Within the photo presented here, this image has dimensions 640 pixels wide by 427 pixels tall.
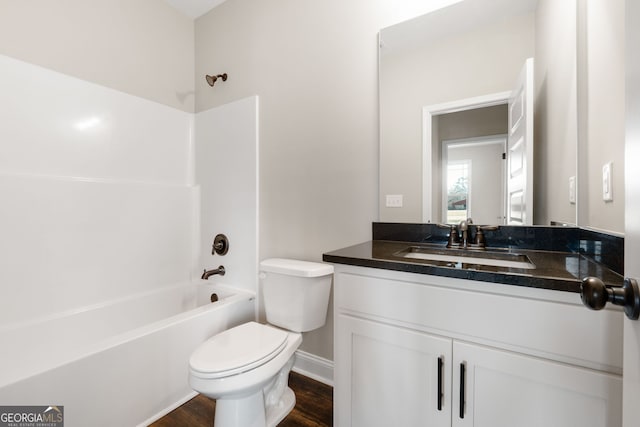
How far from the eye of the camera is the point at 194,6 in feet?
7.63

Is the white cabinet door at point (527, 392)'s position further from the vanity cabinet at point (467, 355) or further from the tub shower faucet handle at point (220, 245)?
the tub shower faucet handle at point (220, 245)

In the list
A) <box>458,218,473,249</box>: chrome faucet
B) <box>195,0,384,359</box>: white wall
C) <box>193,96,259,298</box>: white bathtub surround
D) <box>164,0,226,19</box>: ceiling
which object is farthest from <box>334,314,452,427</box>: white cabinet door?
<box>164,0,226,19</box>: ceiling

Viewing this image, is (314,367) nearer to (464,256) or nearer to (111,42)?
(464,256)

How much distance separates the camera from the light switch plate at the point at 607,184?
874mm

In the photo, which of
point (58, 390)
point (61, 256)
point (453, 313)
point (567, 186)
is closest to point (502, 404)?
point (453, 313)

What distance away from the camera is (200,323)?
1678mm

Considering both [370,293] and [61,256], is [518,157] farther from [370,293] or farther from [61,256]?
[61,256]

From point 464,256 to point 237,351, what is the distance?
1.07 m

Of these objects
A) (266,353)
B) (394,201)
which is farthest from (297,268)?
(394,201)

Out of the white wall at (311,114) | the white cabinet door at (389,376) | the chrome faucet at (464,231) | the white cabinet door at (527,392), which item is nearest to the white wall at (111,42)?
the white wall at (311,114)

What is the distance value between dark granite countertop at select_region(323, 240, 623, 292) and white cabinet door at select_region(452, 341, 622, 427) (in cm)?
21

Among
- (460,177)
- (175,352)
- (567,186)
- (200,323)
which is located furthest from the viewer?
(200,323)

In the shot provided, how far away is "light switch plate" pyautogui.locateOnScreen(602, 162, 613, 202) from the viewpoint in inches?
34.4

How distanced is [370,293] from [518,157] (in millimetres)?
936
